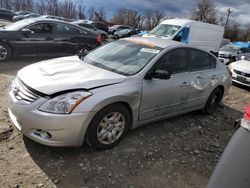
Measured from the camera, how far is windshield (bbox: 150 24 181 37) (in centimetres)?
1270

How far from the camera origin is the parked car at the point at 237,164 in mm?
1418

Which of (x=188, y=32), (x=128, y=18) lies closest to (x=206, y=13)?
(x=128, y=18)

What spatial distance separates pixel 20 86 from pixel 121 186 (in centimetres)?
181

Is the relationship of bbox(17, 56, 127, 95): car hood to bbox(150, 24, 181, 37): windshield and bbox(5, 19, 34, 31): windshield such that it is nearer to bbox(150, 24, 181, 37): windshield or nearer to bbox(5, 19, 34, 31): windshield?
bbox(5, 19, 34, 31): windshield

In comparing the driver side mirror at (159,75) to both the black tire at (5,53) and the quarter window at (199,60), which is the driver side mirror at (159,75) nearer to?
the quarter window at (199,60)

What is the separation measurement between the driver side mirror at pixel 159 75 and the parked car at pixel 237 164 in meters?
1.87

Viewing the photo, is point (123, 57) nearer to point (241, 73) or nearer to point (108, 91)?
point (108, 91)

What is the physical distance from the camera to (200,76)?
4.36 meters

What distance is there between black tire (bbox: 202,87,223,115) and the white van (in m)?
7.67

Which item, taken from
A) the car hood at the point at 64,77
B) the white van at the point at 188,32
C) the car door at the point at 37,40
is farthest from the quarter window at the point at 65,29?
the white van at the point at 188,32

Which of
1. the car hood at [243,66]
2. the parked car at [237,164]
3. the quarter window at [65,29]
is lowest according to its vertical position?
the car hood at [243,66]

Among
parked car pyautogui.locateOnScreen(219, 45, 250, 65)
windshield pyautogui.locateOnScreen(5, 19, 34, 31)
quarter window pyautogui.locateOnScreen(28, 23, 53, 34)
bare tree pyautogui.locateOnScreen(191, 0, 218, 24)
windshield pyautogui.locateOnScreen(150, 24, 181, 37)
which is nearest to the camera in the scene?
windshield pyautogui.locateOnScreen(5, 19, 34, 31)

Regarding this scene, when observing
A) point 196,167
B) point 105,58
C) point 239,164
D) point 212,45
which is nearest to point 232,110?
point 196,167

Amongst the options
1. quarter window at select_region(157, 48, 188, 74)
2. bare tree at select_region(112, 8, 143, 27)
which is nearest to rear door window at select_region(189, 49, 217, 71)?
quarter window at select_region(157, 48, 188, 74)
